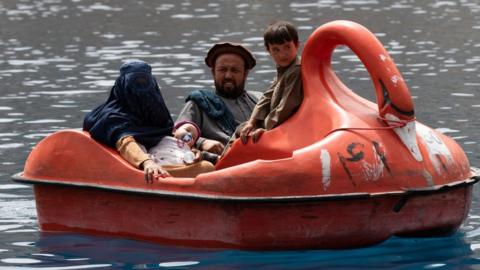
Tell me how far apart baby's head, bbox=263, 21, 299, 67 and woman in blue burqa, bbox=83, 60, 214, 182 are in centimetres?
96

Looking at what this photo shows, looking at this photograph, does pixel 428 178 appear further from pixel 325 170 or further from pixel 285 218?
pixel 285 218

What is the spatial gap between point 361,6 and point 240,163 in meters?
25.8

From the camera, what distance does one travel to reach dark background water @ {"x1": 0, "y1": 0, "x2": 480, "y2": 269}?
29.2 ft

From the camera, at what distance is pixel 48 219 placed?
9812 millimetres

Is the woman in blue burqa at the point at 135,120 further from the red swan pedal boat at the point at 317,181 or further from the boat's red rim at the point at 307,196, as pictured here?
the boat's red rim at the point at 307,196

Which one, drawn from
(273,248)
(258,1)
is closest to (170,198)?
(273,248)

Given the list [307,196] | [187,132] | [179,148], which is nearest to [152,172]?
[179,148]

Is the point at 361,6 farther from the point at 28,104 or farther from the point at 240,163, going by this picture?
the point at 240,163

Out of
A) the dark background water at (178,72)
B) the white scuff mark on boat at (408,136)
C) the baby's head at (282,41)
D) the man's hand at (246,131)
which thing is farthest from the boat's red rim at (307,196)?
the baby's head at (282,41)

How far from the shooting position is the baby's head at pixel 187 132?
980cm

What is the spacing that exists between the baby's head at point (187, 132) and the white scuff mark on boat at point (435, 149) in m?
1.81

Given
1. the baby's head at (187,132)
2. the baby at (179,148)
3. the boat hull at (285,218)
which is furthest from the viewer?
the baby's head at (187,132)

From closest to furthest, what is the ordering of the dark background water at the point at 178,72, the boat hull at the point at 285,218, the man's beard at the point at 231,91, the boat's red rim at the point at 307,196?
the boat's red rim at the point at 307,196 → the boat hull at the point at 285,218 → the dark background water at the point at 178,72 → the man's beard at the point at 231,91

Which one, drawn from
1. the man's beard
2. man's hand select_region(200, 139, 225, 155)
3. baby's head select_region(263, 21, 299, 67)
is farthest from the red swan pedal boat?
the man's beard
